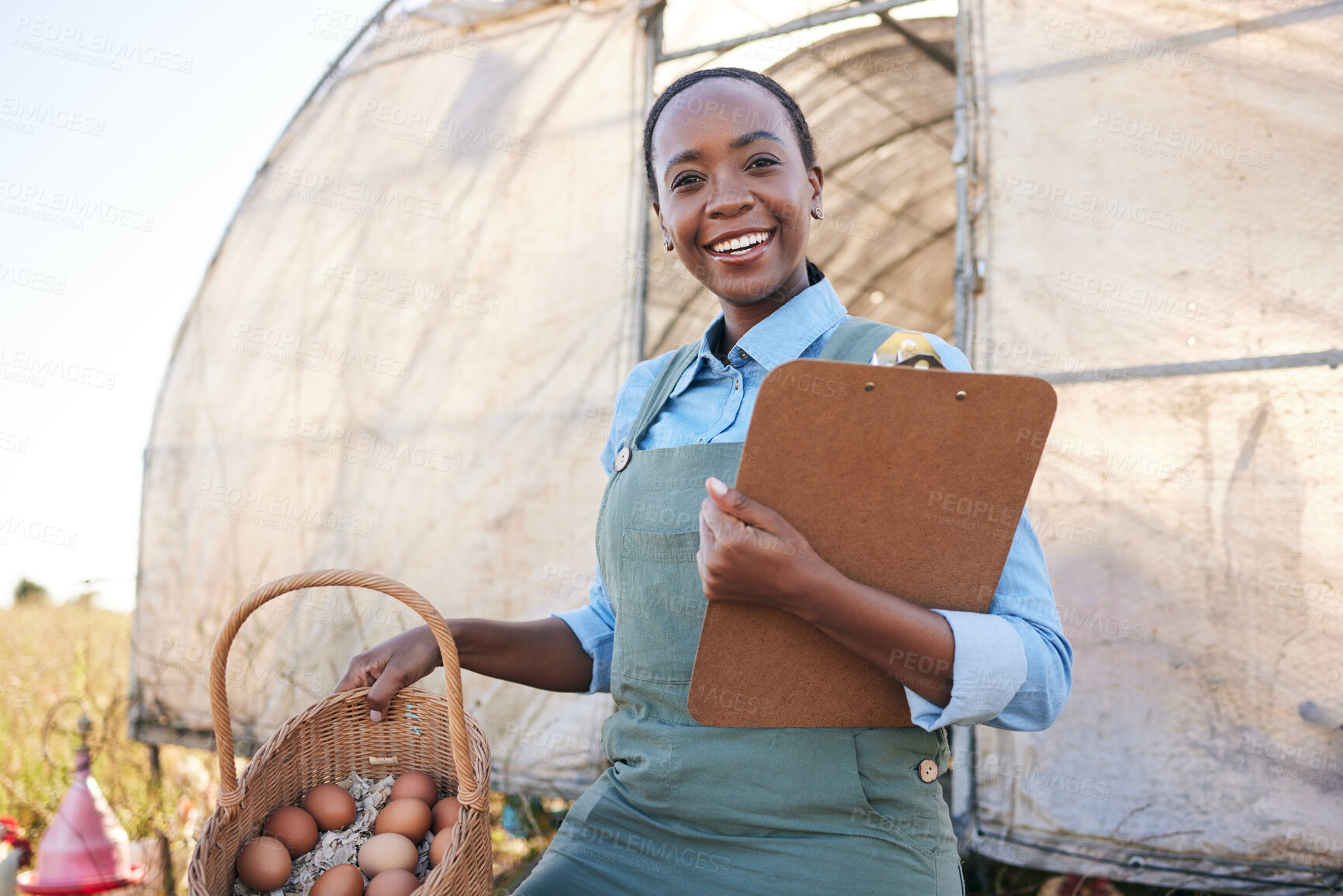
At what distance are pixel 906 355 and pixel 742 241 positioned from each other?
1.46 feet

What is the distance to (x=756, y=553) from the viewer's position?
105cm

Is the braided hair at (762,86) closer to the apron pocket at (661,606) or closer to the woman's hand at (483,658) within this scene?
the apron pocket at (661,606)

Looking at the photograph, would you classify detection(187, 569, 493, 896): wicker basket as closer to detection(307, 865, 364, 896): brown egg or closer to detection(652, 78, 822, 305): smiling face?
detection(307, 865, 364, 896): brown egg

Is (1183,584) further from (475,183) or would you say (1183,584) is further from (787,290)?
(475,183)

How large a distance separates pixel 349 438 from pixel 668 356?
2.94 meters

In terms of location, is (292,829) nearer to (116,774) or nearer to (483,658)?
(483,658)

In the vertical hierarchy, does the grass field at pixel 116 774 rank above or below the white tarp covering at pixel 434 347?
below

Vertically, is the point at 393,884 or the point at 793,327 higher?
the point at 793,327

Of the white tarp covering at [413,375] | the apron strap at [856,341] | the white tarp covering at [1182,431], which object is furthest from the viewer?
the white tarp covering at [413,375]

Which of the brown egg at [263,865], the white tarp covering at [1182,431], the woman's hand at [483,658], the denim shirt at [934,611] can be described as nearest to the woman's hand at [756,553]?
the denim shirt at [934,611]

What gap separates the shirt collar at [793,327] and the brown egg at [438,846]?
2.93ft

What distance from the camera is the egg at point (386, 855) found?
1.42 meters

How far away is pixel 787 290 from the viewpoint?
1531mm

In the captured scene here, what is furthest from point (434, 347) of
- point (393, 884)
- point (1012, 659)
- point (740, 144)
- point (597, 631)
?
point (1012, 659)
